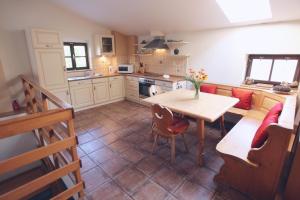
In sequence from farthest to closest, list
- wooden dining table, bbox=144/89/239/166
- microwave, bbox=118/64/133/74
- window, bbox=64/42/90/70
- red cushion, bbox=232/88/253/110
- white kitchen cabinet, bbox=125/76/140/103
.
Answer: microwave, bbox=118/64/133/74 → white kitchen cabinet, bbox=125/76/140/103 → window, bbox=64/42/90/70 → red cushion, bbox=232/88/253/110 → wooden dining table, bbox=144/89/239/166

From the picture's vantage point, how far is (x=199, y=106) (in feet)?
8.39

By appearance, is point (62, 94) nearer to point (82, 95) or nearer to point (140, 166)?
point (82, 95)

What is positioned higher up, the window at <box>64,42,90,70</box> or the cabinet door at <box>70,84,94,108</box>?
the window at <box>64,42,90,70</box>

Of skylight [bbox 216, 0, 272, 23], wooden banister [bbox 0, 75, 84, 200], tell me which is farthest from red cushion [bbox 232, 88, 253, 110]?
wooden banister [bbox 0, 75, 84, 200]

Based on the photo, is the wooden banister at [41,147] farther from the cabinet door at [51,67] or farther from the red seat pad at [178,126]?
the cabinet door at [51,67]

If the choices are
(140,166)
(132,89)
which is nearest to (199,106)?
(140,166)

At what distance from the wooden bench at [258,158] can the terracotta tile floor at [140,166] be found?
0.60 ft

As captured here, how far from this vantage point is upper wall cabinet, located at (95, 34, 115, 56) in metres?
4.98

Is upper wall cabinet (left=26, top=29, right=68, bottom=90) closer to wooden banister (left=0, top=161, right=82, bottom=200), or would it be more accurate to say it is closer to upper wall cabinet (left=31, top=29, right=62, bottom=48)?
upper wall cabinet (left=31, top=29, right=62, bottom=48)

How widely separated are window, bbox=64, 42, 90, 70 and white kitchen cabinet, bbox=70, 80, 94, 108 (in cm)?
71

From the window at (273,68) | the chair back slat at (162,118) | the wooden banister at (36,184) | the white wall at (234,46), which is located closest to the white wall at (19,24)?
the white wall at (234,46)

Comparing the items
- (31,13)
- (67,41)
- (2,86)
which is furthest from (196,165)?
(31,13)

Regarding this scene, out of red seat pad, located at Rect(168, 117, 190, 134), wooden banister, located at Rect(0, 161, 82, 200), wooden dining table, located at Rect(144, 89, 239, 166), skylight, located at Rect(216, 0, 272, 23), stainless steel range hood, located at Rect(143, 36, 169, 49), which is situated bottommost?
wooden banister, located at Rect(0, 161, 82, 200)

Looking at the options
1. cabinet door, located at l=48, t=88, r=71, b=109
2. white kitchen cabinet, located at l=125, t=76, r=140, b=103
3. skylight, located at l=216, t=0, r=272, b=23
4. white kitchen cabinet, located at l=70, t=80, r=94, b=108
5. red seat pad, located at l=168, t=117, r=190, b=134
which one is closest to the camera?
red seat pad, located at l=168, t=117, r=190, b=134
